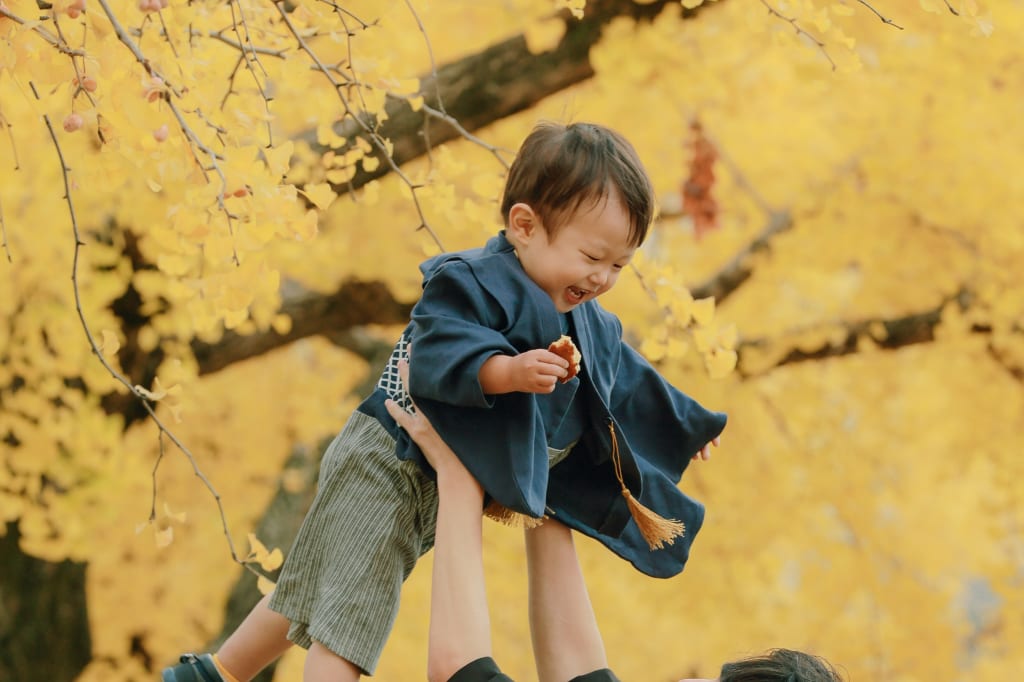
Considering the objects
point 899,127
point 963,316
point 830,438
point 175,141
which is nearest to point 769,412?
point 830,438

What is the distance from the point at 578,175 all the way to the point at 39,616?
175 inches

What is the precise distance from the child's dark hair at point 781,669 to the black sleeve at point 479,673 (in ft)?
1.27

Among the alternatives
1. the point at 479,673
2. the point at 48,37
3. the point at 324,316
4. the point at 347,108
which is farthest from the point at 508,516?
the point at 324,316

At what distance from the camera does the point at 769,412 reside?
22.9ft

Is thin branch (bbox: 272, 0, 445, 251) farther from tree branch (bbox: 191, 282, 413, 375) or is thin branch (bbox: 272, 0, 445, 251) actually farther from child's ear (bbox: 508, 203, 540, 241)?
tree branch (bbox: 191, 282, 413, 375)

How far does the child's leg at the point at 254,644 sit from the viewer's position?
7.55 ft

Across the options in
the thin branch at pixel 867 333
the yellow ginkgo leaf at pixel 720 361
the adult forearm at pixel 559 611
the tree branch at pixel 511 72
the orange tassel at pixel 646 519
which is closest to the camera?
the orange tassel at pixel 646 519

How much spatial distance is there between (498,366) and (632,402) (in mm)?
564

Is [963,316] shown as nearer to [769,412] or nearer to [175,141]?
[769,412]

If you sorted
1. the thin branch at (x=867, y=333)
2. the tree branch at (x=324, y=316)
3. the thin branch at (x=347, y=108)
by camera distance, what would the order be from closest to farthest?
the thin branch at (x=347, y=108)
the tree branch at (x=324, y=316)
the thin branch at (x=867, y=333)

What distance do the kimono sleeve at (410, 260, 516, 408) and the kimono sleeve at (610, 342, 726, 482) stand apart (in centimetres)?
44

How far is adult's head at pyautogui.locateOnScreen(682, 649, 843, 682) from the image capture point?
1983mm

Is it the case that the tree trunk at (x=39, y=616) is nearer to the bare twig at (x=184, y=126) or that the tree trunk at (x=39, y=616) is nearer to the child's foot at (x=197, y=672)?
the child's foot at (x=197, y=672)

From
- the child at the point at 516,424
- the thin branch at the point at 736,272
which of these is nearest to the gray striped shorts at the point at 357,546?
the child at the point at 516,424
